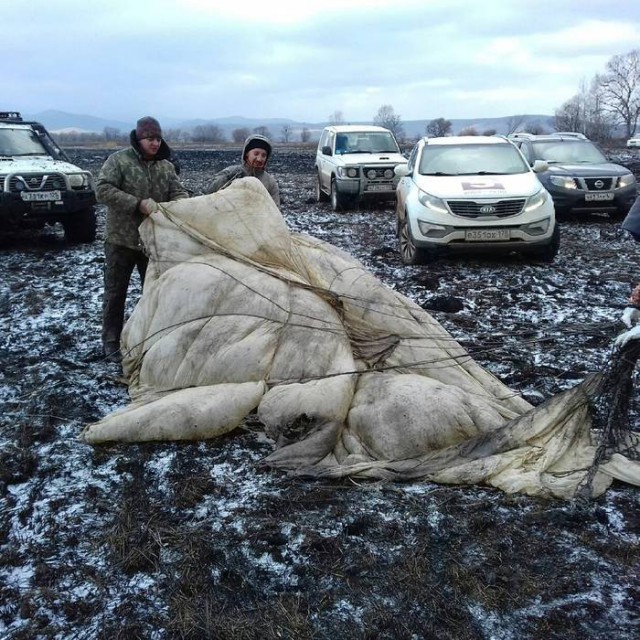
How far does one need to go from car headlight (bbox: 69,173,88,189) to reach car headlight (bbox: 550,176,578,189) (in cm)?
761

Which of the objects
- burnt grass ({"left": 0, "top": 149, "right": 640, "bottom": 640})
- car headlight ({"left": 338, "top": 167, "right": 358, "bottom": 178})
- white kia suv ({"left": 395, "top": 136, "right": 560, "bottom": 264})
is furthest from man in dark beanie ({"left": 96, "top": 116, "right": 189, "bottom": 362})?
car headlight ({"left": 338, "top": 167, "right": 358, "bottom": 178})

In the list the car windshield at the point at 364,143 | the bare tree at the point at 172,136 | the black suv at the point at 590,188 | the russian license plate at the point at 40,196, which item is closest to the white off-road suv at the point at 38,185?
the russian license plate at the point at 40,196

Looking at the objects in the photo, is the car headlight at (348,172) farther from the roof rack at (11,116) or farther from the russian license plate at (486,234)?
the roof rack at (11,116)

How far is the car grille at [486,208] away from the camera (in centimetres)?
800

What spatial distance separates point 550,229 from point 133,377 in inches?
226

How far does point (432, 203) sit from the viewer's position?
8180mm

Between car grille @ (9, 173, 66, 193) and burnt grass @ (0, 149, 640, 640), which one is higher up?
car grille @ (9, 173, 66, 193)

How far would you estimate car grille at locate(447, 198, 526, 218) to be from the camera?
26.2 feet

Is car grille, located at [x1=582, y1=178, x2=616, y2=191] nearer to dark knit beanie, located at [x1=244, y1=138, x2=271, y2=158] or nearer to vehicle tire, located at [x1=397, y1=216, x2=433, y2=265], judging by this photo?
vehicle tire, located at [x1=397, y1=216, x2=433, y2=265]

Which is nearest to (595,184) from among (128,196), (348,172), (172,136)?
(348,172)

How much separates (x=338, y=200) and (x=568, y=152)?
440 centimetres

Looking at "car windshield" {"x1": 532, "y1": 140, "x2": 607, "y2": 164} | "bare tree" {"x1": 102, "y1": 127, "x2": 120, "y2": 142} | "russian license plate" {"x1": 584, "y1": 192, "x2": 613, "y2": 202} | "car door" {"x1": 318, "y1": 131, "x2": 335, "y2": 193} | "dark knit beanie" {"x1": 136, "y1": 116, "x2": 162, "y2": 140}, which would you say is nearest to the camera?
"dark knit beanie" {"x1": 136, "y1": 116, "x2": 162, "y2": 140}

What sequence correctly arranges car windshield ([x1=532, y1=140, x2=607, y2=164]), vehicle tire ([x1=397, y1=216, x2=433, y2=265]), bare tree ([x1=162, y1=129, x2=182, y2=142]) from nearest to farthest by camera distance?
vehicle tire ([x1=397, y1=216, x2=433, y2=265]) → car windshield ([x1=532, y1=140, x2=607, y2=164]) → bare tree ([x1=162, y1=129, x2=182, y2=142])

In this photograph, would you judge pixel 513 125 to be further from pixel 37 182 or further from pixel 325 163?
pixel 37 182
